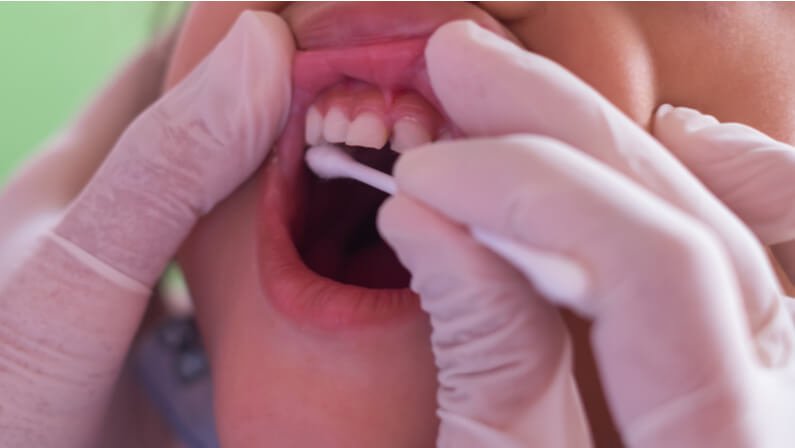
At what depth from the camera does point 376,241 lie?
95 centimetres

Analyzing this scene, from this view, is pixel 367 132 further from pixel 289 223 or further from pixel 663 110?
pixel 663 110

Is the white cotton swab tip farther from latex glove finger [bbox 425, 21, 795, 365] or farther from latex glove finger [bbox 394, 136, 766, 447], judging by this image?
latex glove finger [bbox 394, 136, 766, 447]

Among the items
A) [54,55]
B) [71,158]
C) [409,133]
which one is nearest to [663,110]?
[409,133]

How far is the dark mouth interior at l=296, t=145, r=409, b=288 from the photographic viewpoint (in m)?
0.81

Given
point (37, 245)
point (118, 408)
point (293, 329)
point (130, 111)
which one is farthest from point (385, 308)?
point (130, 111)

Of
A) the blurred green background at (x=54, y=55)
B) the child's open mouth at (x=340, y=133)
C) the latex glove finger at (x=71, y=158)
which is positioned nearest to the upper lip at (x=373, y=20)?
the child's open mouth at (x=340, y=133)

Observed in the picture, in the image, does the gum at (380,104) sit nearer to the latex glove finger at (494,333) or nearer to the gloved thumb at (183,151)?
the gloved thumb at (183,151)

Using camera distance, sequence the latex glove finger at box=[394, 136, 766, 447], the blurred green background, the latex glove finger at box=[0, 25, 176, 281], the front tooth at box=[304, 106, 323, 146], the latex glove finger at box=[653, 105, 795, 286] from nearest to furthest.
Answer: the latex glove finger at box=[394, 136, 766, 447]
the latex glove finger at box=[653, 105, 795, 286]
the front tooth at box=[304, 106, 323, 146]
the latex glove finger at box=[0, 25, 176, 281]
the blurred green background

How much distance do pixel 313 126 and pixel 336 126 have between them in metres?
0.05

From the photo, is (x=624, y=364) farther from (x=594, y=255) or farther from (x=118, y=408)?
(x=118, y=408)

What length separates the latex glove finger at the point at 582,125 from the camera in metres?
0.43

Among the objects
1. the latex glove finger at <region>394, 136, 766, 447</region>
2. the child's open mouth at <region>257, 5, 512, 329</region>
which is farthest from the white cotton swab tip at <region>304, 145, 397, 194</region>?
the latex glove finger at <region>394, 136, 766, 447</region>

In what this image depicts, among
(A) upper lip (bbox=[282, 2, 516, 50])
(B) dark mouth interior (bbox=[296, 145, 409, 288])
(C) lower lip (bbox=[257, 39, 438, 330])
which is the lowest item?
(B) dark mouth interior (bbox=[296, 145, 409, 288])

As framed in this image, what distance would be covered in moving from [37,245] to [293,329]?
0.34 metres
